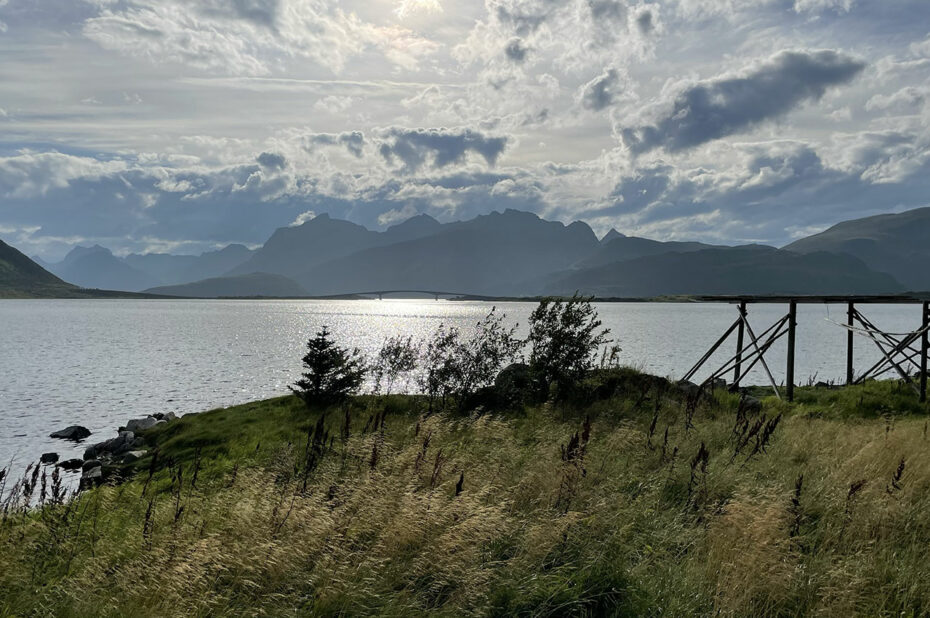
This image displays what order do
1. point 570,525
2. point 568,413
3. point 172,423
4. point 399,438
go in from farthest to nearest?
1. point 172,423
2. point 568,413
3. point 399,438
4. point 570,525

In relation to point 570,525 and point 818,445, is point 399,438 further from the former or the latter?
point 818,445

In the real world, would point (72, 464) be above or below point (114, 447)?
below

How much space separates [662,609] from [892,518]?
4540mm

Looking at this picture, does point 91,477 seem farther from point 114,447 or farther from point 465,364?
point 465,364

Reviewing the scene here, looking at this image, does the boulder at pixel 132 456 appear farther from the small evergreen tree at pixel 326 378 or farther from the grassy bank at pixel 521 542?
the grassy bank at pixel 521 542

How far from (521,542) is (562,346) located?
51.2ft

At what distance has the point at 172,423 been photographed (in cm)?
2889

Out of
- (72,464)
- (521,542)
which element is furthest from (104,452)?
(521,542)

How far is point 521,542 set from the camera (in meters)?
7.82

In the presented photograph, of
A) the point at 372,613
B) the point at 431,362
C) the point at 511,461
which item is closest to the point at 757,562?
the point at 372,613

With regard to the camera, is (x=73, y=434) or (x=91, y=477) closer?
(x=91, y=477)

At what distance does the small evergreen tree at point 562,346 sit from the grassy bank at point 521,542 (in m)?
10.9

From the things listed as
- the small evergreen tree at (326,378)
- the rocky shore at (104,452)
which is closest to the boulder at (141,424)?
the rocky shore at (104,452)

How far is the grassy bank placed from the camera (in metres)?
6.47
